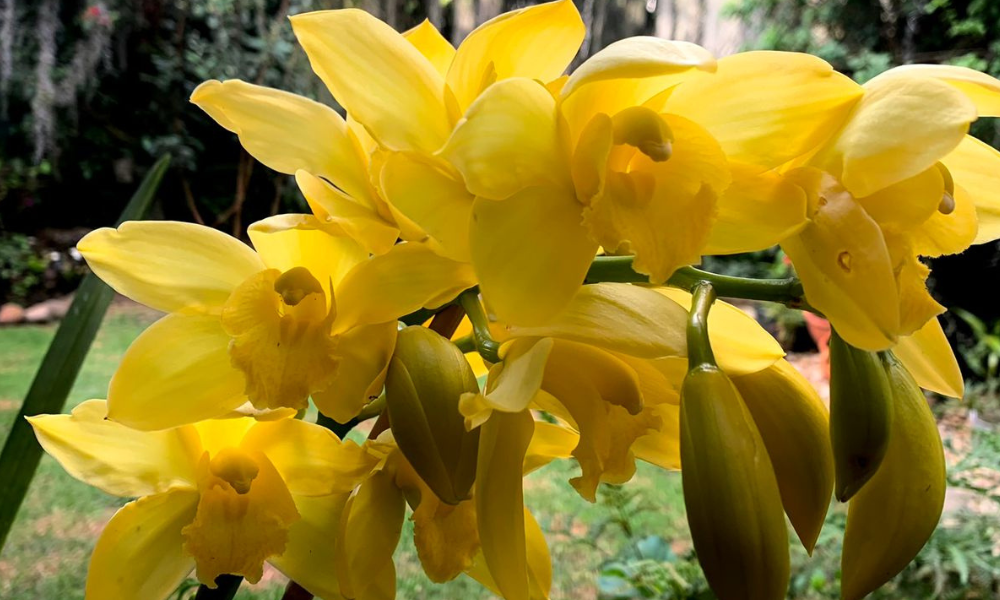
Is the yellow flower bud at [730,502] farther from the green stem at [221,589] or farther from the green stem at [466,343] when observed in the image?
the green stem at [221,589]

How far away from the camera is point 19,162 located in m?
4.18

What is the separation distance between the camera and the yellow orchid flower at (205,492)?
0.38 m

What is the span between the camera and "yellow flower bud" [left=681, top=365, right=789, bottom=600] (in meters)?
0.26

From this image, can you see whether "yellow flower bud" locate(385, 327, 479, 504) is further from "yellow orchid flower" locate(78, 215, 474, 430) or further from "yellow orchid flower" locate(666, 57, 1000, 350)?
"yellow orchid flower" locate(666, 57, 1000, 350)

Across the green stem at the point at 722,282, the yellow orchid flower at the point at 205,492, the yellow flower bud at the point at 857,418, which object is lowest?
the yellow orchid flower at the point at 205,492

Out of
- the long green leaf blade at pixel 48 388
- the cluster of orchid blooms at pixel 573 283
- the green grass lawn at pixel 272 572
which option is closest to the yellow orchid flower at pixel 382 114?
the cluster of orchid blooms at pixel 573 283

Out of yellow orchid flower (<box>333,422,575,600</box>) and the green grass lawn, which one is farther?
the green grass lawn

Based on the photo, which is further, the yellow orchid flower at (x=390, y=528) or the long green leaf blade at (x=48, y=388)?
the long green leaf blade at (x=48, y=388)

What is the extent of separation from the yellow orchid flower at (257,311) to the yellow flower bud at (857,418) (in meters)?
0.16

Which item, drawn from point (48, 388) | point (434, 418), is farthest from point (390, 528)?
point (48, 388)

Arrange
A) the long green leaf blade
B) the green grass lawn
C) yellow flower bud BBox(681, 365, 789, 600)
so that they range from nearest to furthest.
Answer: yellow flower bud BBox(681, 365, 789, 600)
the long green leaf blade
the green grass lawn

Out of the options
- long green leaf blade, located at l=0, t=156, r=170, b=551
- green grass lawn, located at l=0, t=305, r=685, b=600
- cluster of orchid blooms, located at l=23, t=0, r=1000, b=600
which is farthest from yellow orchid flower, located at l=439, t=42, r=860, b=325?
green grass lawn, located at l=0, t=305, r=685, b=600

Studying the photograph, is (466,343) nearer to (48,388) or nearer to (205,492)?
(205,492)

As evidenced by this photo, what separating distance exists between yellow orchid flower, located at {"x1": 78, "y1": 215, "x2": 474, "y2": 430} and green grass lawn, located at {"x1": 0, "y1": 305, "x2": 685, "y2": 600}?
93 centimetres
